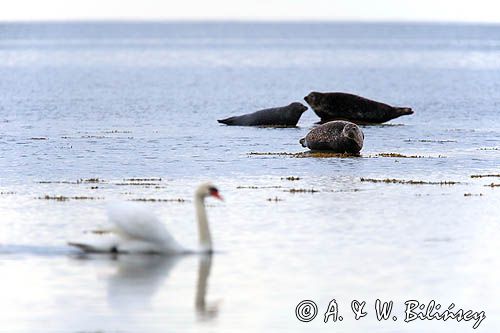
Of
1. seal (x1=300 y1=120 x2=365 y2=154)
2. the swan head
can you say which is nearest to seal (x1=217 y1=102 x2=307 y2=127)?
seal (x1=300 y1=120 x2=365 y2=154)

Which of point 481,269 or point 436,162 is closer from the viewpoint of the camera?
point 481,269

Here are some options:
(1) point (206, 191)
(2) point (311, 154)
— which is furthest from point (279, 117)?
(1) point (206, 191)

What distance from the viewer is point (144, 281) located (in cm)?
1825

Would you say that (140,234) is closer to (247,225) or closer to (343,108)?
(247,225)

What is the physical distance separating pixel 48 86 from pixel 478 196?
6327 centimetres

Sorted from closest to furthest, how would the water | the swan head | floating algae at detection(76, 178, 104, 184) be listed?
the water < the swan head < floating algae at detection(76, 178, 104, 184)

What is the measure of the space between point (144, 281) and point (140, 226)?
1.41 m

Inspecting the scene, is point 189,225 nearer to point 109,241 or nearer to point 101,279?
point 109,241

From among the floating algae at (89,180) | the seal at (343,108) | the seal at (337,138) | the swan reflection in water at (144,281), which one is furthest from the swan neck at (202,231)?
the seal at (343,108)

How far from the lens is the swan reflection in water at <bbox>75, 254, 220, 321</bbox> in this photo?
16753 mm

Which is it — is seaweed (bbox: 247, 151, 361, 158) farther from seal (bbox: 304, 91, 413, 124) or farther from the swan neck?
the swan neck

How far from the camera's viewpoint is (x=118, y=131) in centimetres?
4678

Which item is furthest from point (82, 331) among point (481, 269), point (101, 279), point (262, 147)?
point (262, 147)

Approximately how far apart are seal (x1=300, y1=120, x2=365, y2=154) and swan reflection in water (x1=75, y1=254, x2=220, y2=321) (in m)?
16.3
